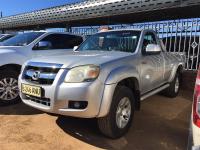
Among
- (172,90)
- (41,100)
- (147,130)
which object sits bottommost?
(147,130)

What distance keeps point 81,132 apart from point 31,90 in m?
1.02

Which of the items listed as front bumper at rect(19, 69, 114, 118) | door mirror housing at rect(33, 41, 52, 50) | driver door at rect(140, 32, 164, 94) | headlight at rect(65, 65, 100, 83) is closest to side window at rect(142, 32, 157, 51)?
driver door at rect(140, 32, 164, 94)

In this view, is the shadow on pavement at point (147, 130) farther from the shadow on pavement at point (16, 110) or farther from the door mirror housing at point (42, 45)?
the door mirror housing at point (42, 45)

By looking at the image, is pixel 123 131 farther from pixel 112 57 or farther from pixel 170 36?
pixel 170 36

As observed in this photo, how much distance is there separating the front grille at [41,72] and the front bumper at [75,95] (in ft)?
0.40

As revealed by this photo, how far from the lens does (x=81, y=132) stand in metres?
4.30

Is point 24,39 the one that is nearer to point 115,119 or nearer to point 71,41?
point 71,41

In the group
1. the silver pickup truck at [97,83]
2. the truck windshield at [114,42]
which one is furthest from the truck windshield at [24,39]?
the silver pickup truck at [97,83]

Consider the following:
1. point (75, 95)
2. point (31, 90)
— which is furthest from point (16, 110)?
point (75, 95)

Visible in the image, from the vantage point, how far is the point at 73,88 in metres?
3.59

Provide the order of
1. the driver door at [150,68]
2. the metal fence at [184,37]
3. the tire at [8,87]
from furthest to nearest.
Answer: the metal fence at [184,37], the tire at [8,87], the driver door at [150,68]

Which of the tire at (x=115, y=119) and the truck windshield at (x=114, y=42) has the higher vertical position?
the truck windshield at (x=114, y=42)

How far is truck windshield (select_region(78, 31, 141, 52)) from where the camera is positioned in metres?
4.95

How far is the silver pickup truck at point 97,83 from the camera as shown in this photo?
3.61m
